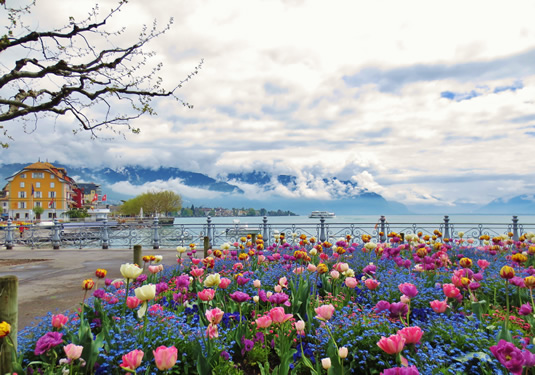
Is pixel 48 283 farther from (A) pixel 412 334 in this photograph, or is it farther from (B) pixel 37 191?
(B) pixel 37 191

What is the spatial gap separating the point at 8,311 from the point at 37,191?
94.8 metres

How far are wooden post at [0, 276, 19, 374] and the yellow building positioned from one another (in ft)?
295

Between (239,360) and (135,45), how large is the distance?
12.5 meters

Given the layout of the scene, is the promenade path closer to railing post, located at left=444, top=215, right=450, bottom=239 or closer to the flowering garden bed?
the flowering garden bed

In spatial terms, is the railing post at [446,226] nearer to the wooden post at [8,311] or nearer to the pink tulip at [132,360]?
the pink tulip at [132,360]

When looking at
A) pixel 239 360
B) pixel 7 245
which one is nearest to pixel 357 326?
pixel 239 360

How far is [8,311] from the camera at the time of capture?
8.76 feet

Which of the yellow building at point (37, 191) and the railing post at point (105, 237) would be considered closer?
the railing post at point (105, 237)

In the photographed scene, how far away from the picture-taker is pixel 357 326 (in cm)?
325

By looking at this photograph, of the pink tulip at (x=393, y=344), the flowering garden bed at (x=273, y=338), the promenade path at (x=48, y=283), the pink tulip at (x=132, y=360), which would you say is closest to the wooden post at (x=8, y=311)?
the flowering garden bed at (x=273, y=338)

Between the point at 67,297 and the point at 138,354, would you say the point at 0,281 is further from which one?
the point at 67,297

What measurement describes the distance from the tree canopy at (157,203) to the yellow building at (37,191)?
53.8ft

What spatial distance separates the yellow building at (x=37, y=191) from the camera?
A: 81.3 metres

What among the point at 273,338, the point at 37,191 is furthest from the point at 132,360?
the point at 37,191
